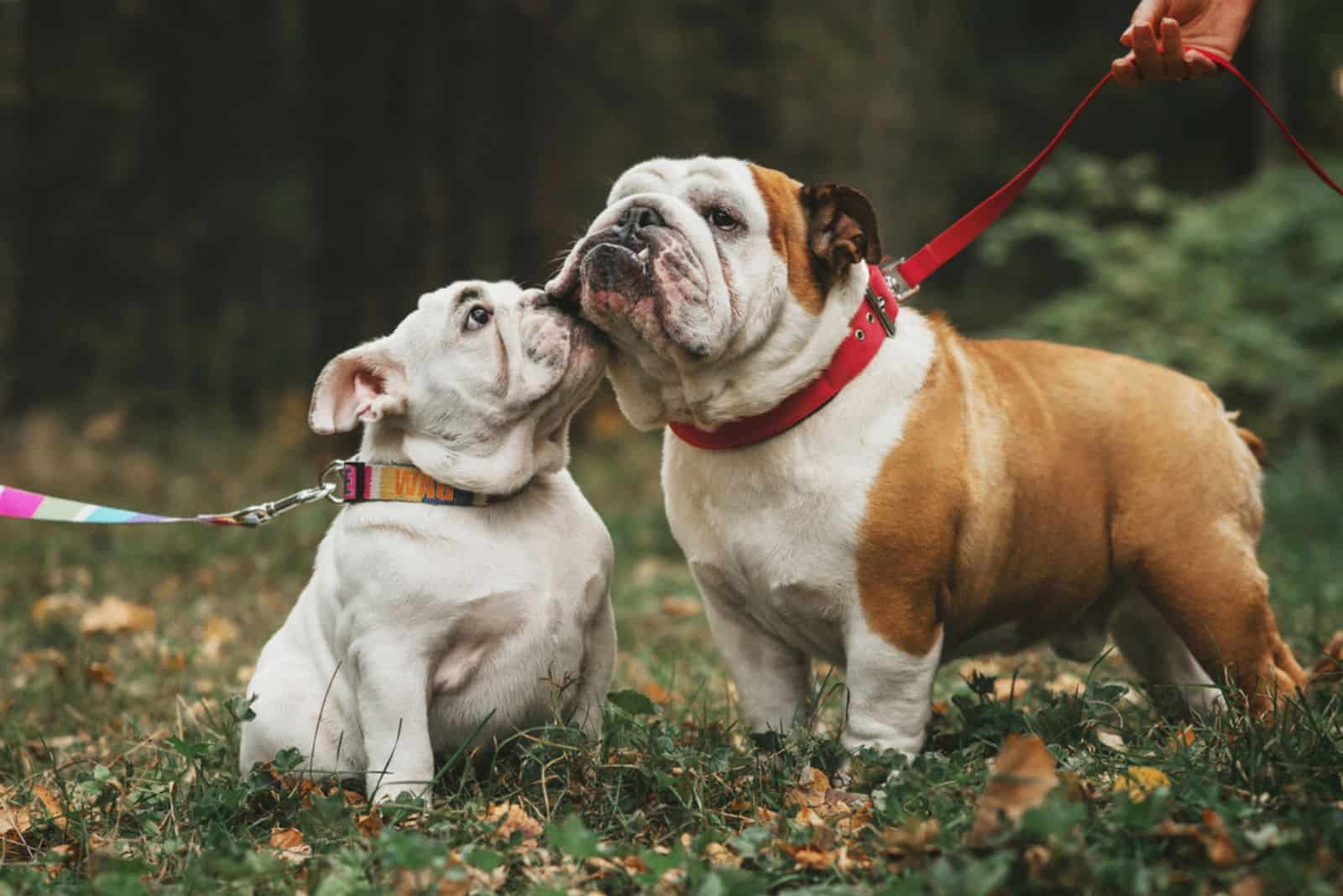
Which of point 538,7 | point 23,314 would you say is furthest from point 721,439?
point 23,314

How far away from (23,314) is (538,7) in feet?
21.7

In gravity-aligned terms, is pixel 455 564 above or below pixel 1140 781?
above

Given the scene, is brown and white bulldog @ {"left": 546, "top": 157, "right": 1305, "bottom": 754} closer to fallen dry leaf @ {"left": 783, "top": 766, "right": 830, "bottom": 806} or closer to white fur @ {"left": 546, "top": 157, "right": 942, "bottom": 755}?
white fur @ {"left": 546, "top": 157, "right": 942, "bottom": 755}

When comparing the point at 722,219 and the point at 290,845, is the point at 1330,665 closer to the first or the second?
the point at 722,219

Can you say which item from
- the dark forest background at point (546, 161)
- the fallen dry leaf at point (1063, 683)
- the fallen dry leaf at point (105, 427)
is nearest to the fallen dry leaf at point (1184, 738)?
the fallen dry leaf at point (1063, 683)

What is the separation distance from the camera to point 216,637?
566 cm

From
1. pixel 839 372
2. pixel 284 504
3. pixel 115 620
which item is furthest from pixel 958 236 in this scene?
pixel 115 620

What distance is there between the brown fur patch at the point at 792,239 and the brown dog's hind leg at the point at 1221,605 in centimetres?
129

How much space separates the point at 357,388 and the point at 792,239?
1257mm

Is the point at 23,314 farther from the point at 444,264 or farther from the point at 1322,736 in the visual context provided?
the point at 1322,736

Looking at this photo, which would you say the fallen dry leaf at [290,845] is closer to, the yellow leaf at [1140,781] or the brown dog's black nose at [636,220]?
the brown dog's black nose at [636,220]

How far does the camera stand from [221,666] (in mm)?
5223

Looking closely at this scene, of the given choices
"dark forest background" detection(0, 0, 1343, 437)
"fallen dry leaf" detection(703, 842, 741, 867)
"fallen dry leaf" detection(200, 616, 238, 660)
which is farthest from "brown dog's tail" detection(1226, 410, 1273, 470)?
"dark forest background" detection(0, 0, 1343, 437)

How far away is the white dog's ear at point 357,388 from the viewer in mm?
3533
